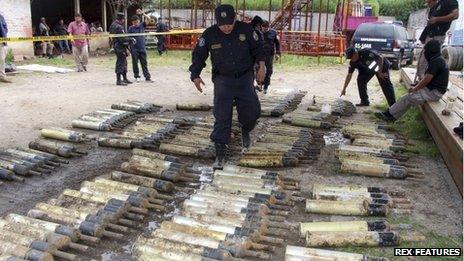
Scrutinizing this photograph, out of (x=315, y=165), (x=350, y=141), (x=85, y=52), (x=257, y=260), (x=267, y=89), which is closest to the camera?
(x=257, y=260)

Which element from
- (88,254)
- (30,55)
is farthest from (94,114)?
(30,55)

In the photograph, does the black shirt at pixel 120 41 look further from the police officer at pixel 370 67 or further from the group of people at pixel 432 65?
the group of people at pixel 432 65

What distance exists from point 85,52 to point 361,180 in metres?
11.1

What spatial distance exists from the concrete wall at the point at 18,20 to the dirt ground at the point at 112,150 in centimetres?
→ 370

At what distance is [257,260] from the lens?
11.5 feet

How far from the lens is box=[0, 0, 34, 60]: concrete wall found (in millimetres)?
15938

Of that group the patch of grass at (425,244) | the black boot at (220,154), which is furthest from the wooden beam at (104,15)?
the patch of grass at (425,244)

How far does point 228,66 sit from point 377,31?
1266 centimetres

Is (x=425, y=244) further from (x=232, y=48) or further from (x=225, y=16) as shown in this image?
(x=225, y=16)

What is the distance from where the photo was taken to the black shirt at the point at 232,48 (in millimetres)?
5238

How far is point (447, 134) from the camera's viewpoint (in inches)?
211

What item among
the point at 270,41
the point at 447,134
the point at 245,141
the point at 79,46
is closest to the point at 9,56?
the point at 79,46

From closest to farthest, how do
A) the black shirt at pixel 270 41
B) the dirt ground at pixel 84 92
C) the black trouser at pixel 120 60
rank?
1. the dirt ground at pixel 84 92
2. the black shirt at pixel 270 41
3. the black trouser at pixel 120 60

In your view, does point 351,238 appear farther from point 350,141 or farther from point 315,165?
point 350,141
